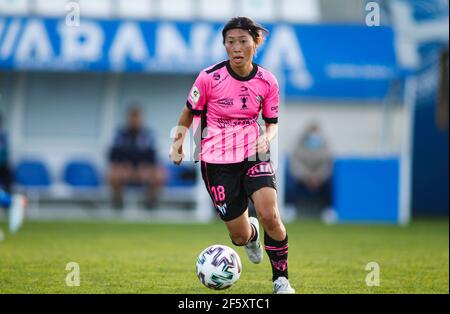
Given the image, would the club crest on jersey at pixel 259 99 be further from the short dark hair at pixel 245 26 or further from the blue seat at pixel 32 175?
the blue seat at pixel 32 175

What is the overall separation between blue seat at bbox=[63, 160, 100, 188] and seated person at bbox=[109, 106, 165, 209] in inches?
32.4

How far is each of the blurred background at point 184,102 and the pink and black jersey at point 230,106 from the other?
8268 mm

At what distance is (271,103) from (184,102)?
10535 millimetres

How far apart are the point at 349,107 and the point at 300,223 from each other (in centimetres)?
361

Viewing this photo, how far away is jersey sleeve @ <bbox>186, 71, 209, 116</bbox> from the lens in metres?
7.54

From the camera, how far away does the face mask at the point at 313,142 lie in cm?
1752

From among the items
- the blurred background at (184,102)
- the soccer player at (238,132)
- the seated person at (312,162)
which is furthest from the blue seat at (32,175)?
the soccer player at (238,132)

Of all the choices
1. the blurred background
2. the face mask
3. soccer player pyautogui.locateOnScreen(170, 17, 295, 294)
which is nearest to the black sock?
soccer player pyautogui.locateOnScreen(170, 17, 295, 294)

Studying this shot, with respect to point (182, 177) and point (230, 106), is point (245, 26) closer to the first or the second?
point (230, 106)

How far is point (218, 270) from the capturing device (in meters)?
7.31

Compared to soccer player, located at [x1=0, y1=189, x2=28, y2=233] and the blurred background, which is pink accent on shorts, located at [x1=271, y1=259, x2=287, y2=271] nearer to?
soccer player, located at [x1=0, y1=189, x2=28, y2=233]

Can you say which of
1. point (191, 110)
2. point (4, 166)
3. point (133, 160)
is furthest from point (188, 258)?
point (4, 166)
